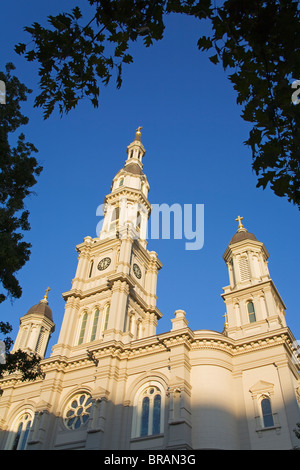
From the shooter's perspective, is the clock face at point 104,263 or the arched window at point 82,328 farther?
the clock face at point 104,263

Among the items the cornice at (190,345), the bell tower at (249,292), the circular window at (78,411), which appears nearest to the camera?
the cornice at (190,345)

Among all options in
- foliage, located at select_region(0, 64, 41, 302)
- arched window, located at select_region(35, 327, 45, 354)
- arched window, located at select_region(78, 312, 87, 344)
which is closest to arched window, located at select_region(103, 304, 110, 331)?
arched window, located at select_region(78, 312, 87, 344)

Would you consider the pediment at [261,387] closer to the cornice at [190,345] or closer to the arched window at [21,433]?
the cornice at [190,345]

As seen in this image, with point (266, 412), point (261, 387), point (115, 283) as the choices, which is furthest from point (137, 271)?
point (266, 412)

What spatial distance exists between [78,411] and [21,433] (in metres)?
4.77

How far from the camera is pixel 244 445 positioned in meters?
22.1

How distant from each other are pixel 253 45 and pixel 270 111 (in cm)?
87

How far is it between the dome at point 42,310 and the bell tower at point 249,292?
1883cm

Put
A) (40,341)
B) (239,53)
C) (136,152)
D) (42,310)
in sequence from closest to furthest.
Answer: (239,53) < (40,341) < (42,310) < (136,152)

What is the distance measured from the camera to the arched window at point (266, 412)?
880 inches

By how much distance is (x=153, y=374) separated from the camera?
84.4ft

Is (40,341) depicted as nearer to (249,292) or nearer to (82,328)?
(82,328)

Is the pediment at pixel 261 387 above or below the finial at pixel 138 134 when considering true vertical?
below

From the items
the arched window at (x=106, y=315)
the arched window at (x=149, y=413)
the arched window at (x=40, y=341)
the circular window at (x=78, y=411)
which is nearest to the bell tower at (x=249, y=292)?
the arched window at (x=149, y=413)
